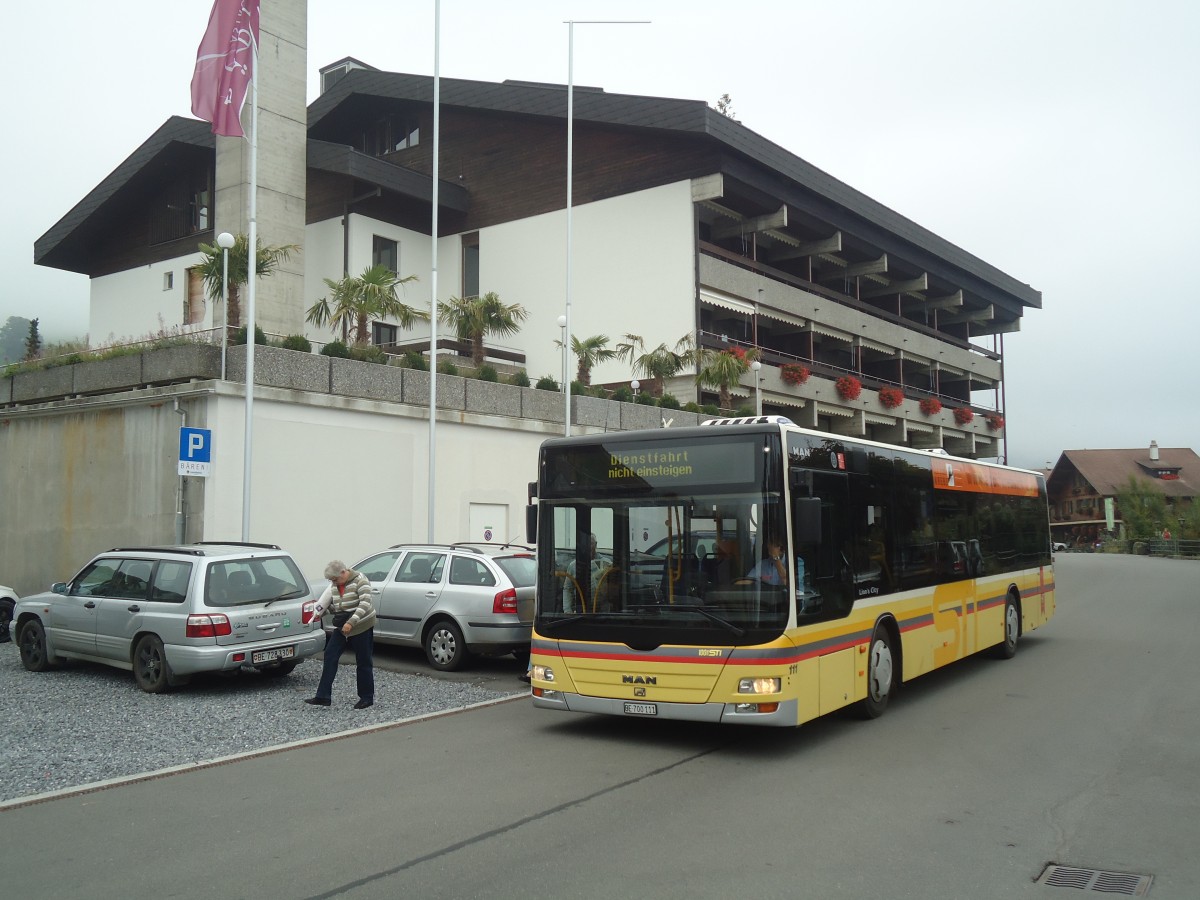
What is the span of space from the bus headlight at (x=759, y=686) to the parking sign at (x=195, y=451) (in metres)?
9.85

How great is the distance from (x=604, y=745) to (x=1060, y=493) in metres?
97.6

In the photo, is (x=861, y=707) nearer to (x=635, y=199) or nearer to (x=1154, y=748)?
(x=1154, y=748)

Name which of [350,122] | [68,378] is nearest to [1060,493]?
[350,122]

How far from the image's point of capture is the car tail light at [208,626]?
36.4 ft

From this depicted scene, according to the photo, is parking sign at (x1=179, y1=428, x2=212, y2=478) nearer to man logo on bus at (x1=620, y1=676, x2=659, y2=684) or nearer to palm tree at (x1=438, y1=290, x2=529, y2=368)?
man logo on bus at (x1=620, y1=676, x2=659, y2=684)

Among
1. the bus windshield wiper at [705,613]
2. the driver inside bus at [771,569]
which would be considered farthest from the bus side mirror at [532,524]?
the driver inside bus at [771,569]

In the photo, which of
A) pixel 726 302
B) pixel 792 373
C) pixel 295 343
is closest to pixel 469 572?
pixel 295 343

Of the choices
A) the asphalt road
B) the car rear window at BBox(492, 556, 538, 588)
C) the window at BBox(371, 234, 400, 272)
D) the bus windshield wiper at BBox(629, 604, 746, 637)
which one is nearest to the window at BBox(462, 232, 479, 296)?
the window at BBox(371, 234, 400, 272)

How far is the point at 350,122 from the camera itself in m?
41.7

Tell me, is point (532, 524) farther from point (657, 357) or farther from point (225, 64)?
point (657, 357)

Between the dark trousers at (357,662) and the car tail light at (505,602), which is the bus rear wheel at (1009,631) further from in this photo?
the dark trousers at (357,662)

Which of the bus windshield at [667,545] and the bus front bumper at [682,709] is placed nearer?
the bus front bumper at [682,709]

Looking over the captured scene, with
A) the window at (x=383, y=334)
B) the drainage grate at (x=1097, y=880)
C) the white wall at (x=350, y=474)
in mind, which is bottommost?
the drainage grate at (x=1097, y=880)

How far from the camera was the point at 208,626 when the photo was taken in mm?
11133
